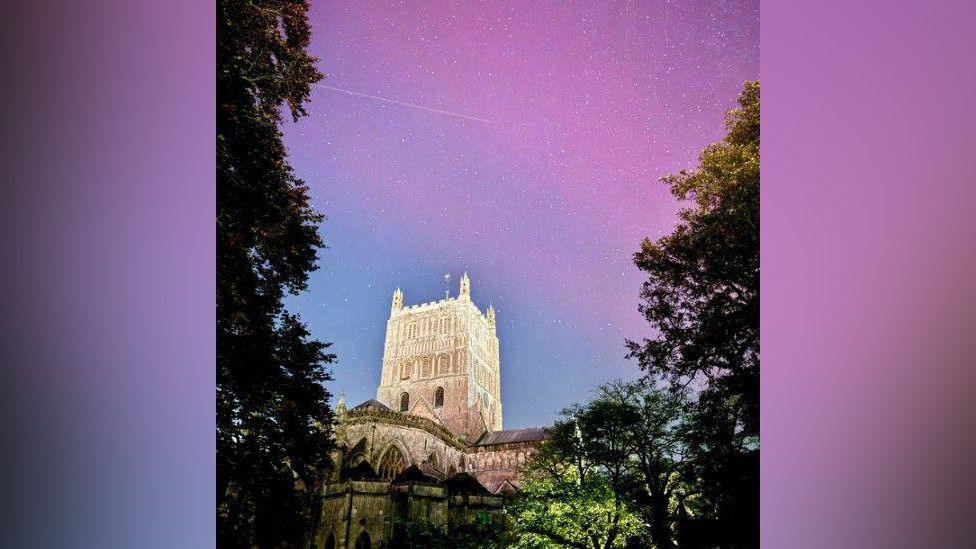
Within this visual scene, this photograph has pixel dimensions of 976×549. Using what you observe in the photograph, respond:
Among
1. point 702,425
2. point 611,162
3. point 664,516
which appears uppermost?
point 611,162

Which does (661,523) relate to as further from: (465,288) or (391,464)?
(465,288)

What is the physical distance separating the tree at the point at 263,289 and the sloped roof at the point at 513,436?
2.81ft

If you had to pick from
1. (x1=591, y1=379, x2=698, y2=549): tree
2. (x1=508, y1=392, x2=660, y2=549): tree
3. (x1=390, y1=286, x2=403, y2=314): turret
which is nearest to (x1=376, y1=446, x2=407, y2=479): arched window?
(x1=508, y1=392, x2=660, y2=549): tree

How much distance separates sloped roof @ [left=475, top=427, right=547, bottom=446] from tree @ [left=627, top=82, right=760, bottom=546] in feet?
2.24

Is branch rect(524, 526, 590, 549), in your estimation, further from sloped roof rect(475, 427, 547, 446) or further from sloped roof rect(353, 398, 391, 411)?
sloped roof rect(353, 398, 391, 411)

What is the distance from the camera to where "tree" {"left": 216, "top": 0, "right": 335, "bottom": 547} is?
3.19 m

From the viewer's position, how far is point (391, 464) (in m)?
3.46

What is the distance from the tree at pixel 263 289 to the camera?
319cm
